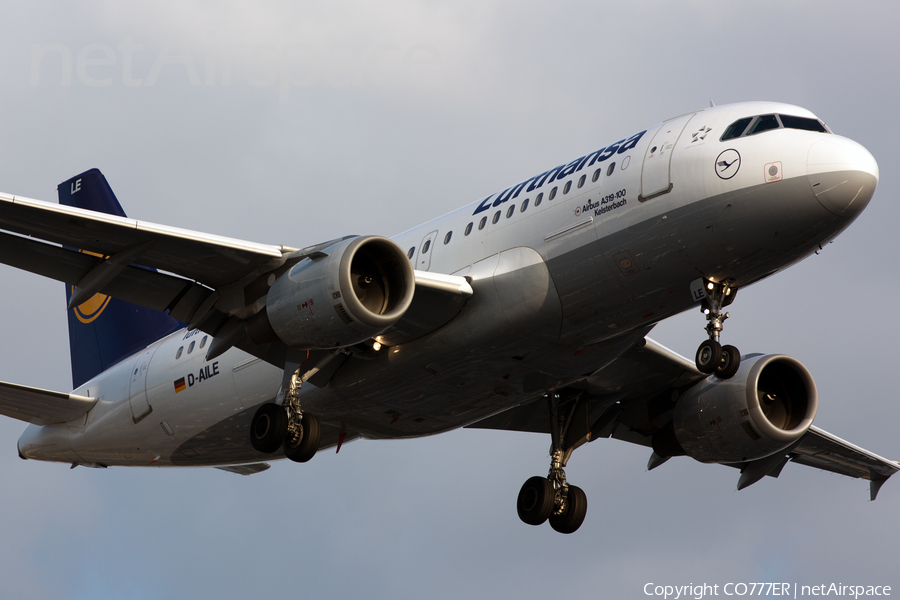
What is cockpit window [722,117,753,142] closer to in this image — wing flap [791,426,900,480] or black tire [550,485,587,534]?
black tire [550,485,587,534]

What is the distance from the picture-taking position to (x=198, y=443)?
85.4 feet

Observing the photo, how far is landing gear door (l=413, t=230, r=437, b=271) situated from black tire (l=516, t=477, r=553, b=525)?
6655mm

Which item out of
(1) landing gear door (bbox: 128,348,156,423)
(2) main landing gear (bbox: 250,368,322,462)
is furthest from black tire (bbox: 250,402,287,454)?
(1) landing gear door (bbox: 128,348,156,423)

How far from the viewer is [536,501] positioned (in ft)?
85.8

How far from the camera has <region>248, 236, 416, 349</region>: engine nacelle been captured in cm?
1992

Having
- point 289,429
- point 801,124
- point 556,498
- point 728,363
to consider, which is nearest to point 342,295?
point 289,429

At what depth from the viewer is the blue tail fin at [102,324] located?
29.5 metres

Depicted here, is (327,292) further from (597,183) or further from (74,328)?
(74,328)

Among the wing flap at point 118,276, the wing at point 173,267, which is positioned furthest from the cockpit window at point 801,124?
the wing flap at point 118,276

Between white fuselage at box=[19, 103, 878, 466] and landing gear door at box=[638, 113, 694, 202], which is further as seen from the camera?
landing gear door at box=[638, 113, 694, 202]

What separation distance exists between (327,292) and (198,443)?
794 centimetres

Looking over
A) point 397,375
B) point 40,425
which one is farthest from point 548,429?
point 40,425

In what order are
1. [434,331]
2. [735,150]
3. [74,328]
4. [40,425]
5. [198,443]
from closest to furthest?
[735,150] < [434,331] < [198,443] < [40,425] < [74,328]

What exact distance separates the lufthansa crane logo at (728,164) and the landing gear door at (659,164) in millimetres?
875
